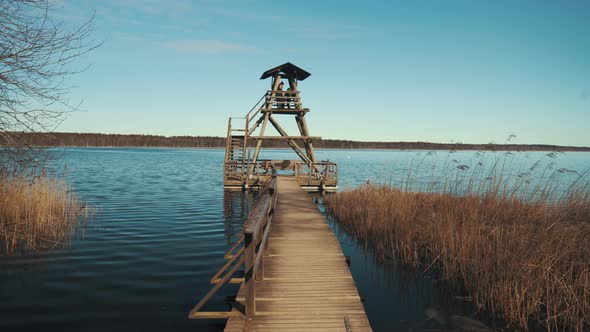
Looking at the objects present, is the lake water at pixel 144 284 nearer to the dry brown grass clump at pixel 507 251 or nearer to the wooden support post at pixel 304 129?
the dry brown grass clump at pixel 507 251

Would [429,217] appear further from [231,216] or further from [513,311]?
[231,216]

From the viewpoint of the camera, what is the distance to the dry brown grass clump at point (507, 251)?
600cm

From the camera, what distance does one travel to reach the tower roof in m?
22.8

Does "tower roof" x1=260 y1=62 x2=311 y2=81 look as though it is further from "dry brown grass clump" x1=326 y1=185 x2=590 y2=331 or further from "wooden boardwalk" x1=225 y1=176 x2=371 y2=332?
"wooden boardwalk" x1=225 y1=176 x2=371 y2=332

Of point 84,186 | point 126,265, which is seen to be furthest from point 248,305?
point 84,186

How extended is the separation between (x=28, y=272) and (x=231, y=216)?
328 inches

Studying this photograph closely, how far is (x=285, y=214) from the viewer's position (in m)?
13.1

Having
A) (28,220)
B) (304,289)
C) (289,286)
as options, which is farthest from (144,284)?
(28,220)

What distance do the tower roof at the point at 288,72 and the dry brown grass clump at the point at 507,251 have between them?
12660 millimetres

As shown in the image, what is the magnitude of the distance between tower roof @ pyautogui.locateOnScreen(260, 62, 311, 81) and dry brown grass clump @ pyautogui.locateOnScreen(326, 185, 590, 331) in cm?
1266

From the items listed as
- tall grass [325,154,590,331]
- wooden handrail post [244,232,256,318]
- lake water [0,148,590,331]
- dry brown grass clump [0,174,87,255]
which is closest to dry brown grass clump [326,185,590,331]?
tall grass [325,154,590,331]

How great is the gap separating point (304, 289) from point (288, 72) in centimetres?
1884

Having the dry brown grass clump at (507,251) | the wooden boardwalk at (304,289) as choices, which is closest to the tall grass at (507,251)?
the dry brown grass clump at (507,251)

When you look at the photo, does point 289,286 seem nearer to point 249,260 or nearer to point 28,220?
point 249,260
